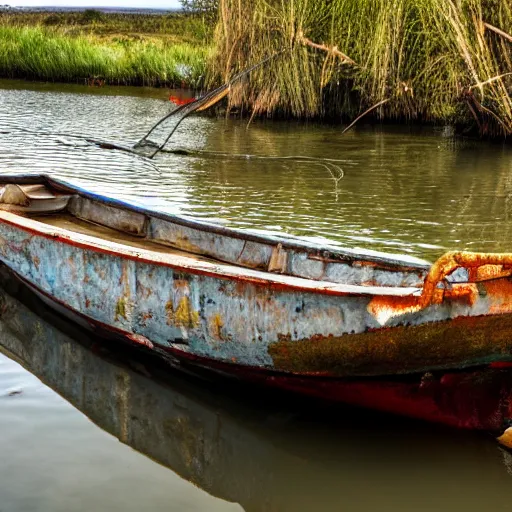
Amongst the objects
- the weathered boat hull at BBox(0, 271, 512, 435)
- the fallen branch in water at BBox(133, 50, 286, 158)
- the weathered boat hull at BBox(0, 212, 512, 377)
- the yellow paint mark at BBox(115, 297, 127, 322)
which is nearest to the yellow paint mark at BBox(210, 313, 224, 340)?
the weathered boat hull at BBox(0, 212, 512, 377)

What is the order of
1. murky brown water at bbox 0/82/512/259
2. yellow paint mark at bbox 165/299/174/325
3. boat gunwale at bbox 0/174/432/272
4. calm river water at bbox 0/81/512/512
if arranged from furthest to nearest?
murky brown water at bbox 0/82/512/259, boat gunwale at bbox 0/174/432/272, yellow paint mark at bbox 165/299/174/325, calm river water at bbox 0/81/512/512

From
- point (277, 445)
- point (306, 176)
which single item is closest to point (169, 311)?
point (277, 445)

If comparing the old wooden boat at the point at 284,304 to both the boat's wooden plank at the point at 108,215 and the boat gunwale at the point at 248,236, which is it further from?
the boat's wooden plank at the point at 108,215

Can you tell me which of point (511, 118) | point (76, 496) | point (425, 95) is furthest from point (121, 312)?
point (425, 95)

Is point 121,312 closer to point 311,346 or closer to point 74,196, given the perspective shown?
point 311,346

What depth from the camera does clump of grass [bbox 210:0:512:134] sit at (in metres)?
12.6

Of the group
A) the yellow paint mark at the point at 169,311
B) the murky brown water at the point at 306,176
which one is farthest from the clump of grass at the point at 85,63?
the yellow paint mark at the point at 169,311

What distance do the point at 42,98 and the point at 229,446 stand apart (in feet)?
55.7

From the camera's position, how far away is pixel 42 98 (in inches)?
802

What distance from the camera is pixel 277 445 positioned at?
4602 mm

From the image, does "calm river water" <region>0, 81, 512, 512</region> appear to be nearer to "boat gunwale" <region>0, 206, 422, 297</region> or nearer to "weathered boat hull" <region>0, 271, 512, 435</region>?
"weathered boat hull" <region>0, 271, 512, 435</region>

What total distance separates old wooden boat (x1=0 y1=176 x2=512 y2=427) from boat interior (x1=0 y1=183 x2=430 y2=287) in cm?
1

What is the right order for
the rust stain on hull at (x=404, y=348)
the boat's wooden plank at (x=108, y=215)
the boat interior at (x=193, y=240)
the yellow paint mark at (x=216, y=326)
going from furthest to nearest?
1. the boat's wooden plank at (x=108, y=215)
2. the boat interior at (x=193, y=240)
3. the yellow paint mark at (x=216, y=326)
4. the rust stain on hull at (x=404, y=348)

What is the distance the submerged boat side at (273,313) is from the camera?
425 cm
